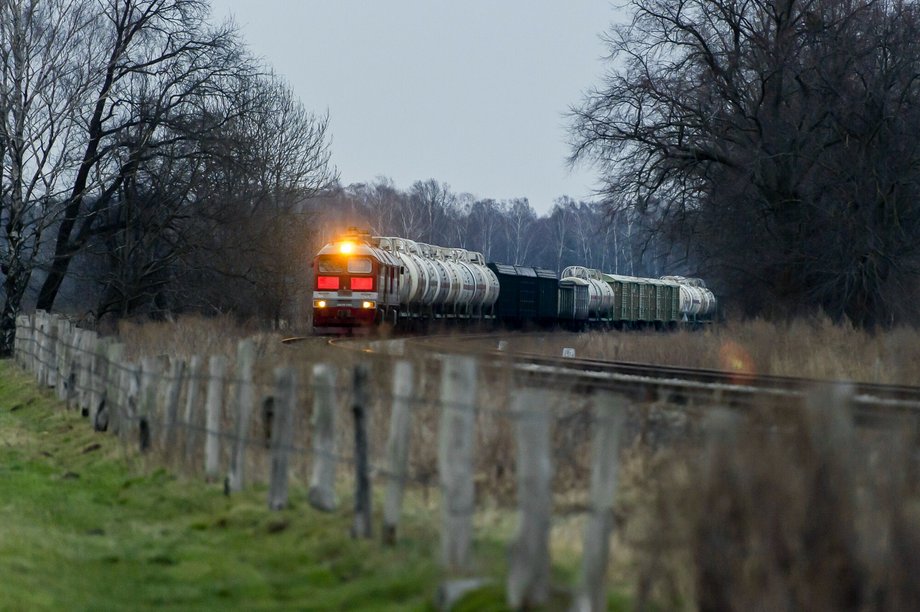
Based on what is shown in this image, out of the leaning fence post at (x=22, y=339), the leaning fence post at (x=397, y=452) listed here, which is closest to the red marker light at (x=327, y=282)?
the leaning fence post at (x=22, y=339)

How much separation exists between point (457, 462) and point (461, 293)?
37.6m

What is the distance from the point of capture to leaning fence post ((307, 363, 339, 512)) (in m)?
9.30

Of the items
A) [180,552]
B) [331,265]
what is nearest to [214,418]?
[180,552]

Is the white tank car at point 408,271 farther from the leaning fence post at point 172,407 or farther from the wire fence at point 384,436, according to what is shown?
the leaning fence post at point 172,407

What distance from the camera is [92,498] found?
463 inches

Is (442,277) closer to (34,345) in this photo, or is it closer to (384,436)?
(34,345)

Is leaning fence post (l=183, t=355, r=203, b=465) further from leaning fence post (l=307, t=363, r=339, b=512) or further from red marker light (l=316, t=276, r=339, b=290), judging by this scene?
red marker light (l=316, t=276, r=339, b=290)

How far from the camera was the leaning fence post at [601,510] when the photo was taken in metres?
6.09

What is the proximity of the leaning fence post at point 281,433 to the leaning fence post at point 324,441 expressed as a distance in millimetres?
349

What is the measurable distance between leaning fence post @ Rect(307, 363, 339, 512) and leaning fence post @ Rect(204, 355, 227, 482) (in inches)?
87.5

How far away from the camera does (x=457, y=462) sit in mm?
7336

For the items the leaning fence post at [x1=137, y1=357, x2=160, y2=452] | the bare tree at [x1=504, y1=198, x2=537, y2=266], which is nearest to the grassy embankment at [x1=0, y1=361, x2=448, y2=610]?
the leaning fence post at [x1=137, y1=357, x2=160, y2=452]

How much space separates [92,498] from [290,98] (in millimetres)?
43502

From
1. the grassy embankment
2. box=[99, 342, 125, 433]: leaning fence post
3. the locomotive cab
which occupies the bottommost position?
the grassy embankment
